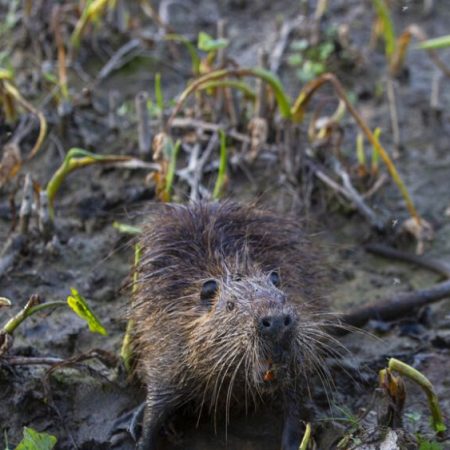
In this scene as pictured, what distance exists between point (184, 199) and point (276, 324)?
1856 millimetres

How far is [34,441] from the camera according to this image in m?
2.94

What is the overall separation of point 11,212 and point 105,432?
55.7 inches

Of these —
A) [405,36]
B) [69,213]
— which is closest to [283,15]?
[405,36]

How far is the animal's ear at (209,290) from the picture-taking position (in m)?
3.29

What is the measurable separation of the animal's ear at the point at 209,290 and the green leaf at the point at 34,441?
75 centimetres

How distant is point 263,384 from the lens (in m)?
3.05

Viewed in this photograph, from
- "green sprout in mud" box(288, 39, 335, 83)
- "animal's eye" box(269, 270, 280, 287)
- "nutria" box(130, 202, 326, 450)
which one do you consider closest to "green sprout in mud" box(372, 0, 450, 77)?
"green sprout in mud" box(288, 39, 335, 83)

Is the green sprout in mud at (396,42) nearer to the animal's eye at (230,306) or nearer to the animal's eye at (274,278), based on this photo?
the animal's eye at (274,278)

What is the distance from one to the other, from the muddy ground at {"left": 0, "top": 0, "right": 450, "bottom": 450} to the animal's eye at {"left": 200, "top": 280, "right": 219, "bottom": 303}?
0.52 metres

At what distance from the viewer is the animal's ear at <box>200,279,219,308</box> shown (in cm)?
329

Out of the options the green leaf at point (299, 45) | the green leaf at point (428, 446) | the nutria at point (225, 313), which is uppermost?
the green leaf at point (299, 45)

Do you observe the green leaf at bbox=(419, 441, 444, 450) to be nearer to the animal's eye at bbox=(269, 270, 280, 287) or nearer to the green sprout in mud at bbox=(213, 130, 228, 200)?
the animal's eye at bbox=(269, 270, 280, 287)

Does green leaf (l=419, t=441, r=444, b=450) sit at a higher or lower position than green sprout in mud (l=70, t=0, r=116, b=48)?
lower

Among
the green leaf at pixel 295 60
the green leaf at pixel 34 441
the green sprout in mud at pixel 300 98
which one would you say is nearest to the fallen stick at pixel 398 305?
the green sprout in mud at pixel 300 98
